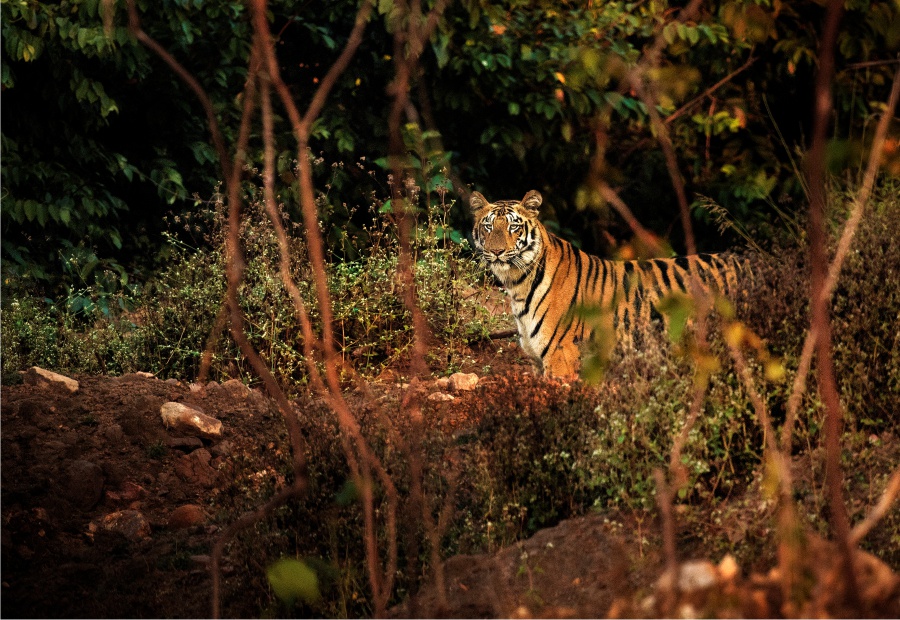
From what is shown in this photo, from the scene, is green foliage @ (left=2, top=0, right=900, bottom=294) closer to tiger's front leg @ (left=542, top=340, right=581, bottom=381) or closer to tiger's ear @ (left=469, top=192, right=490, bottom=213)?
tiger's ear @ (left=469, top=192, right=490, bottom=213)

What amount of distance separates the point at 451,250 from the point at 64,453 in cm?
298

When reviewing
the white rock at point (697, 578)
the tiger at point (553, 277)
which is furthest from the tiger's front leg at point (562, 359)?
the white rock at point (697, 578)

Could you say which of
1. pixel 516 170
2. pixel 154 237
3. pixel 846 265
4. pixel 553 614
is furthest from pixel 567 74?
pixel 553 614

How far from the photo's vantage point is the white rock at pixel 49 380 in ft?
18.6

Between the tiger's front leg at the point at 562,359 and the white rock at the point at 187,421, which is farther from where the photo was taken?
the tiger's front leg at the point at 562,359

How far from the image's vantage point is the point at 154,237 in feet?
30.0

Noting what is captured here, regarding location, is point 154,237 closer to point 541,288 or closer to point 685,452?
point 541,288

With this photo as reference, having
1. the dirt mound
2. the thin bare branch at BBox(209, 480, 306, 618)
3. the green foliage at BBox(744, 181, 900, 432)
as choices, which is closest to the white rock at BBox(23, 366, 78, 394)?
the dirt mound

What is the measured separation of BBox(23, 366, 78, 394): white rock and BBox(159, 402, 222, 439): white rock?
60 cm

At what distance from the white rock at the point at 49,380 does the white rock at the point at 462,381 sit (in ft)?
6.55

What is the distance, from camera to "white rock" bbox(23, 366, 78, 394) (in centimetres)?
566

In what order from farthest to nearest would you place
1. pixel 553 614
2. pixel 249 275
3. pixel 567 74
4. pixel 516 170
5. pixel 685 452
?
pixel 516 170 < pixel 567 74 < pixel 249 275 < pixel 685 452 < pixel 553 614

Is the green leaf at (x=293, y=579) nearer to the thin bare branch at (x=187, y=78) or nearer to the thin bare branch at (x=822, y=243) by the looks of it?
the thin bare branch at (x=187, y=78)

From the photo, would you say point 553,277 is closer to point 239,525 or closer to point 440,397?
point 440,397
